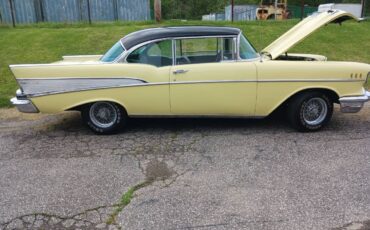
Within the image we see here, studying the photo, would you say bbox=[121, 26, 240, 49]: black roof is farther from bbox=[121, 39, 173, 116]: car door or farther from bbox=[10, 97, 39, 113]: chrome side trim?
bbox=[10, 97, 39, 113]: chrome side trim

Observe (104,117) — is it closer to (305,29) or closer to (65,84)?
(65,84)

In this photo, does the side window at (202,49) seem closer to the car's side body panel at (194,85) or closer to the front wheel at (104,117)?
the car's side body panel at (194,85)

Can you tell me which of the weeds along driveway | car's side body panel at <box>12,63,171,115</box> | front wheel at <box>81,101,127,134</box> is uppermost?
car's side body panel at <box>12,63,171,115</box>

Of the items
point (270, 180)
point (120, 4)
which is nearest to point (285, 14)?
point (120, 4)

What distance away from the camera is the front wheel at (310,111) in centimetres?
567

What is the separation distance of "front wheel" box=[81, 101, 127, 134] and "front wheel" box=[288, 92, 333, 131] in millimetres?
2407

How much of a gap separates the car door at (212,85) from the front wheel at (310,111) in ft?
1.96

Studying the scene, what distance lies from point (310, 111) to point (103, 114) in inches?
117

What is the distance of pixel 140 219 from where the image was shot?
11.9 feet

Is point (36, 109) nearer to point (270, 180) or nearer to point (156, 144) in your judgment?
point (156, 144)

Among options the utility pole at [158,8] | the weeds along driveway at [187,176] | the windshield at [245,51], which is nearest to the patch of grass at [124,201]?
the weeds along driveway at [187,176]

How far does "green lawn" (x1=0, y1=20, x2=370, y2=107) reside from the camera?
10.7m

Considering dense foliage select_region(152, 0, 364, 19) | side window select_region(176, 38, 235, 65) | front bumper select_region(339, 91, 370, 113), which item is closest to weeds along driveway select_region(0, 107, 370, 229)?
front bumper select_region(339, 91, 370, 113)

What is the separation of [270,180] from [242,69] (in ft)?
6.04
